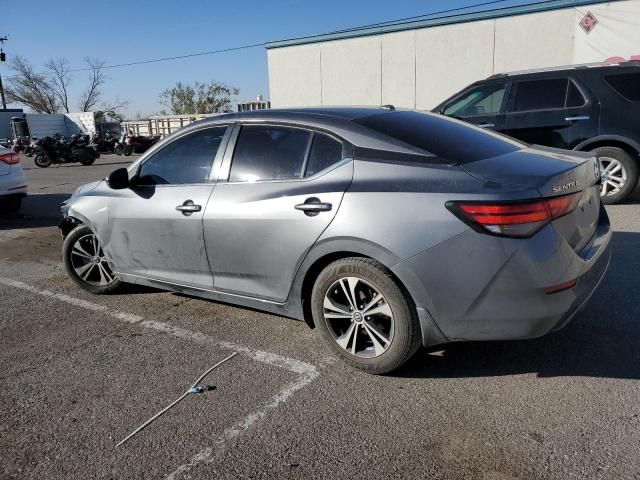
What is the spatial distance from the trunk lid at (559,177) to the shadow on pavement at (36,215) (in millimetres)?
7910

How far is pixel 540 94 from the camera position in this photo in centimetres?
743

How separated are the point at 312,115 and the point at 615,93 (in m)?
5.47

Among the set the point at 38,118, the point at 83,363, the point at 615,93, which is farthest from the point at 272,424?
the point at 38,118

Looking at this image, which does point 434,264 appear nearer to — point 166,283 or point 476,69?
point 166,283

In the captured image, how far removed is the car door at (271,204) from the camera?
10.3 ft

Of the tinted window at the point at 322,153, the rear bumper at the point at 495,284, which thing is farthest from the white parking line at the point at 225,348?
the tinted window at the point at 322,153

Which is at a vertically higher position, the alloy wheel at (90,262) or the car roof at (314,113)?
the car roof at (314,113)

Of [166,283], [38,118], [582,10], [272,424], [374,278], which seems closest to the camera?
[272,424]

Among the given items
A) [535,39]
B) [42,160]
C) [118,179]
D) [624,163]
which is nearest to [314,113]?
[118,179]

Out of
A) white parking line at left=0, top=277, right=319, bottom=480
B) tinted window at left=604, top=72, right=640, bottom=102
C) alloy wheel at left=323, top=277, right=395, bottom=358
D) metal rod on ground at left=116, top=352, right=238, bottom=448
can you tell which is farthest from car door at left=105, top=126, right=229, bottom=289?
tinted window at left=604, top=72, right=640, bottom=102

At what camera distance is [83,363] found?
138 inches

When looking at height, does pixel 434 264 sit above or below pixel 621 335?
above

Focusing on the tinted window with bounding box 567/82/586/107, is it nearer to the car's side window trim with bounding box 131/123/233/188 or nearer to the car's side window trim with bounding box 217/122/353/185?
the car's side window trim with bounding box 217/122/353/185

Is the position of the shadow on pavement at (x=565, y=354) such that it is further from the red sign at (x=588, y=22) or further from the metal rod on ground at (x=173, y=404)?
the red sign at (x=588, y=22)
